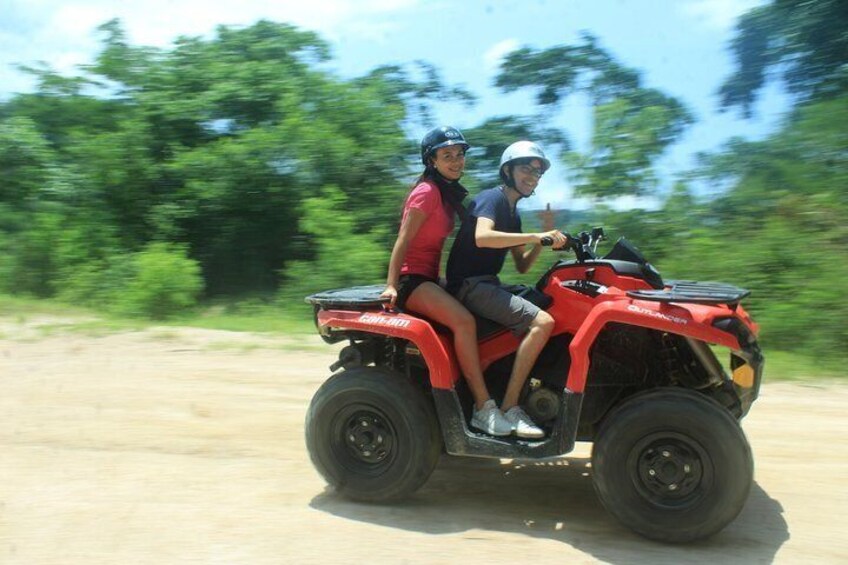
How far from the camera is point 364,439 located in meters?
4.93

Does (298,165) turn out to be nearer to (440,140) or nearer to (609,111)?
(609,111)

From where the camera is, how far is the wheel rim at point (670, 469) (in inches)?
167

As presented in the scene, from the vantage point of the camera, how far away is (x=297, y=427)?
670cm

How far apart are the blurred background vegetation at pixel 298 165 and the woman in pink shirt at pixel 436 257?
6.79 meters

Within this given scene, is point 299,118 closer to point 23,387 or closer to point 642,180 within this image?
point 642,180

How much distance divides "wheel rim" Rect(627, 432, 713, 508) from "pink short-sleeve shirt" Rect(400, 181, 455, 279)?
152 centimetres

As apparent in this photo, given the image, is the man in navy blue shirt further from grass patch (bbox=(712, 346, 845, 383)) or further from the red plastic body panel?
grass patch (bbox=(712, 346, 845, 383))

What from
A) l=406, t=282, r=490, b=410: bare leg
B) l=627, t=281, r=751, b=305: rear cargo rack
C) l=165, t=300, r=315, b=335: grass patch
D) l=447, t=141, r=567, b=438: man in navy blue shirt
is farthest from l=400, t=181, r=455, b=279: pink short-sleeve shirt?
l=165, t=300, r=315, b=335: grass patch

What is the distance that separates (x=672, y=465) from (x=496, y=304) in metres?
1.20

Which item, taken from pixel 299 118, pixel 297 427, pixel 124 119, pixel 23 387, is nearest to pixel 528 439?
pixel 297 427

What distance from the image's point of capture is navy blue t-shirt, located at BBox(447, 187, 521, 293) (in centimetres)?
486

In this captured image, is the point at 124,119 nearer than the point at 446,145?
No

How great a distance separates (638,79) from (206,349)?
30.6 ft

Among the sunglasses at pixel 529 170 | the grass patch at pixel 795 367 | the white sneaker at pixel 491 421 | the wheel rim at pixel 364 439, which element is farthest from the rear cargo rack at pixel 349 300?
the grass patch at pixel 795 367
